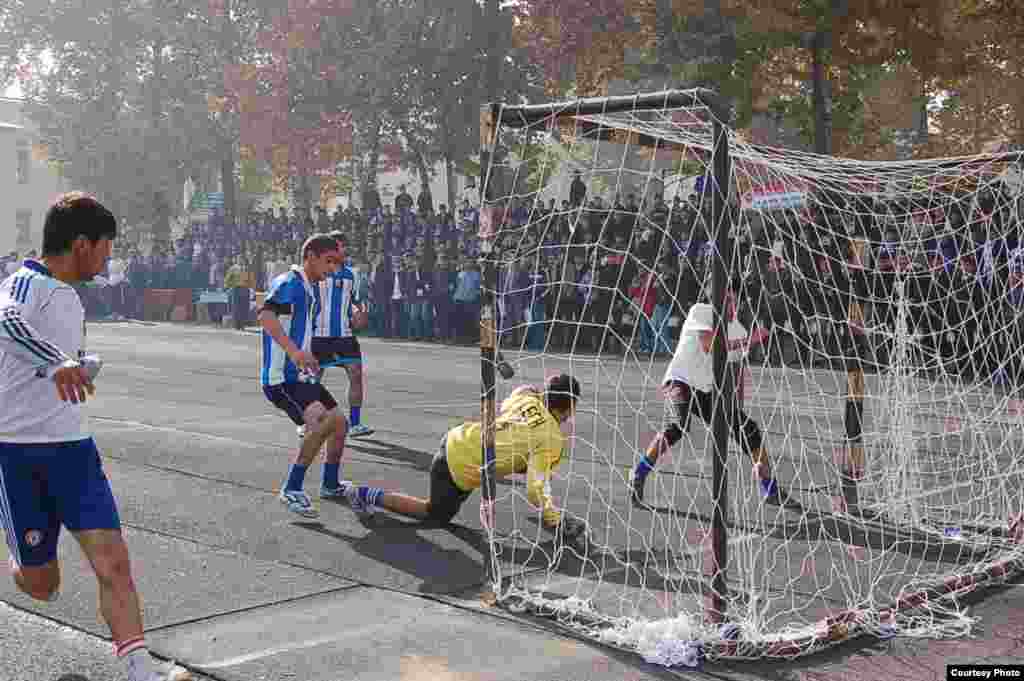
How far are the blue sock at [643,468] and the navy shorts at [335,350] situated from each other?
3817 millimetres

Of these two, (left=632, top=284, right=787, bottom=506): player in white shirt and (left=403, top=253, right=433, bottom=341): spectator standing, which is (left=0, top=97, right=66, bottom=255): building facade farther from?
(left=632, top=284, right=787, bottom=506): player in white shirt

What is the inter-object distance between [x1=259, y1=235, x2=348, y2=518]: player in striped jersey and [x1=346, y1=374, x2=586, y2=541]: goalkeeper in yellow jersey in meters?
0.78

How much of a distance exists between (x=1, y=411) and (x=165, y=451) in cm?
593

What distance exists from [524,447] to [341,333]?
4809 mm

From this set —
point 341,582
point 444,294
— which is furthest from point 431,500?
point 444,294

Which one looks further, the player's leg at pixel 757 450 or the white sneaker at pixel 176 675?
the player's leg at pixel 757 450

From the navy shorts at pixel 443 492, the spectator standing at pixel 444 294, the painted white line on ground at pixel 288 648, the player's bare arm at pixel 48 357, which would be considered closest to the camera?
the player's bare arm at pixel 48 357

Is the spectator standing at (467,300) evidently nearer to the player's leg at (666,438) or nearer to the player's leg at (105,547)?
the player's leg at (666,438)

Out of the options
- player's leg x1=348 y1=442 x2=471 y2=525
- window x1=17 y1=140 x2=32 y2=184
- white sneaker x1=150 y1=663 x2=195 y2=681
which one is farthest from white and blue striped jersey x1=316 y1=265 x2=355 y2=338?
window x1=17 y1=140 x2=32 y2=184

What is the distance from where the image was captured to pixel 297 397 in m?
8.11

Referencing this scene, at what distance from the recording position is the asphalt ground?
510cm

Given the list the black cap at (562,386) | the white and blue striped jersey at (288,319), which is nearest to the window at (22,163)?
the white and blue striped jersey at (288,319)

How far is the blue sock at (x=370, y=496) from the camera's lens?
7.85 m

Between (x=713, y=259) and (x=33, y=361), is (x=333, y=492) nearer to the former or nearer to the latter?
(x=713, y=259)
